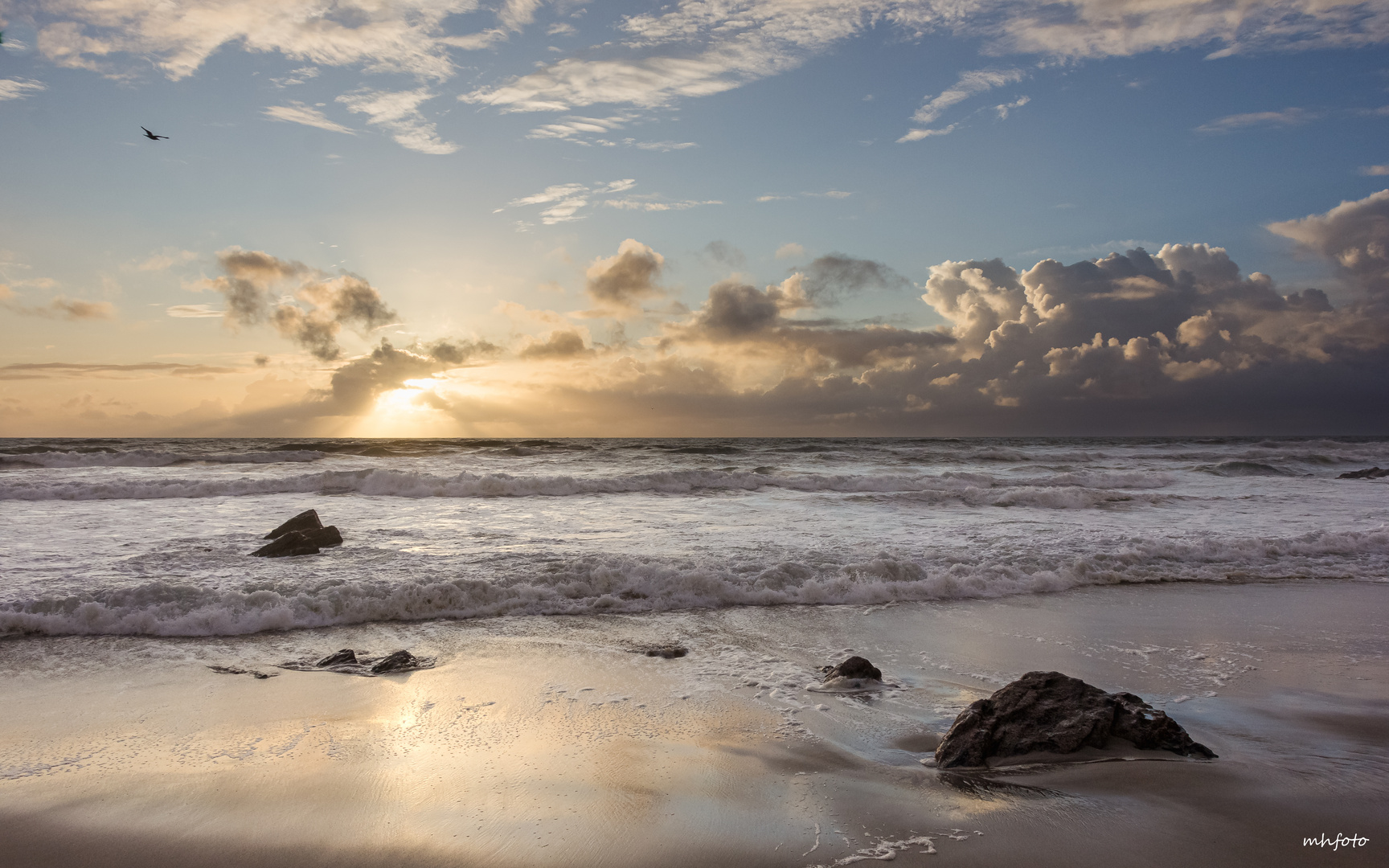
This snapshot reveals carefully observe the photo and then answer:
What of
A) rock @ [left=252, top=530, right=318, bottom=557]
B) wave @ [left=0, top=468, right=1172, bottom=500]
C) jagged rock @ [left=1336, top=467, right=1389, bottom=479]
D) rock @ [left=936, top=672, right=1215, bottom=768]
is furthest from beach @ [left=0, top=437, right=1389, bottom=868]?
jagged rock @ [left=1336, top=467, right=1389, bottom=479]

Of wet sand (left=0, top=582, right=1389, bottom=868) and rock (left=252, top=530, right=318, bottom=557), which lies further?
rock (left=252, top=530, right=318, bottom=557)

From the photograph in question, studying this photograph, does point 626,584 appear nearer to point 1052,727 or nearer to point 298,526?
point 1052,727

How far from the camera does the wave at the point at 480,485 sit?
20.2m

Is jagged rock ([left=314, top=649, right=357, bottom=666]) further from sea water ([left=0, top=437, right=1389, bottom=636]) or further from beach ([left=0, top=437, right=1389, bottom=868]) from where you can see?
sea water ([left=0, top=437, right=1389, bottom=636])

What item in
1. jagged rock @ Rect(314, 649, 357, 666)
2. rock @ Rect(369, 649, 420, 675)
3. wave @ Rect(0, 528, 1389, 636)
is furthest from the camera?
wave @ Rect(0, 528, 1389, 636)

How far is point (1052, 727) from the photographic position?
14.1 ft

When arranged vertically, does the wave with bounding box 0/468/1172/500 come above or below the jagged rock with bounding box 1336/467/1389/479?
above

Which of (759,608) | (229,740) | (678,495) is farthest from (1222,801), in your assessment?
(678,495)

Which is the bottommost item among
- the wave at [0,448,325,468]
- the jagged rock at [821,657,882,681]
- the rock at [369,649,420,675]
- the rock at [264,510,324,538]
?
the rock at [369,649,420,675]

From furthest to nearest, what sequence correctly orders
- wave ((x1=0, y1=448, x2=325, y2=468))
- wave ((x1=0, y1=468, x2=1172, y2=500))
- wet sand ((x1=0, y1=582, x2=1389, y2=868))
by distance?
wave ((x1=0, y1=448, x2=325, y2=468))
wave ((x1=0, y1=468, x2=1172, y2=500))
wet sand ((x1=0, y1=582, x2=1389, y2=868))

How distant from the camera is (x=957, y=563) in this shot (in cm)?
1002

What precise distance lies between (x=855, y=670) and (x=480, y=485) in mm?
17822

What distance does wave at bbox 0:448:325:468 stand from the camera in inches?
1230

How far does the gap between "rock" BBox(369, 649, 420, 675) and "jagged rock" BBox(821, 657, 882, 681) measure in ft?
12.1
